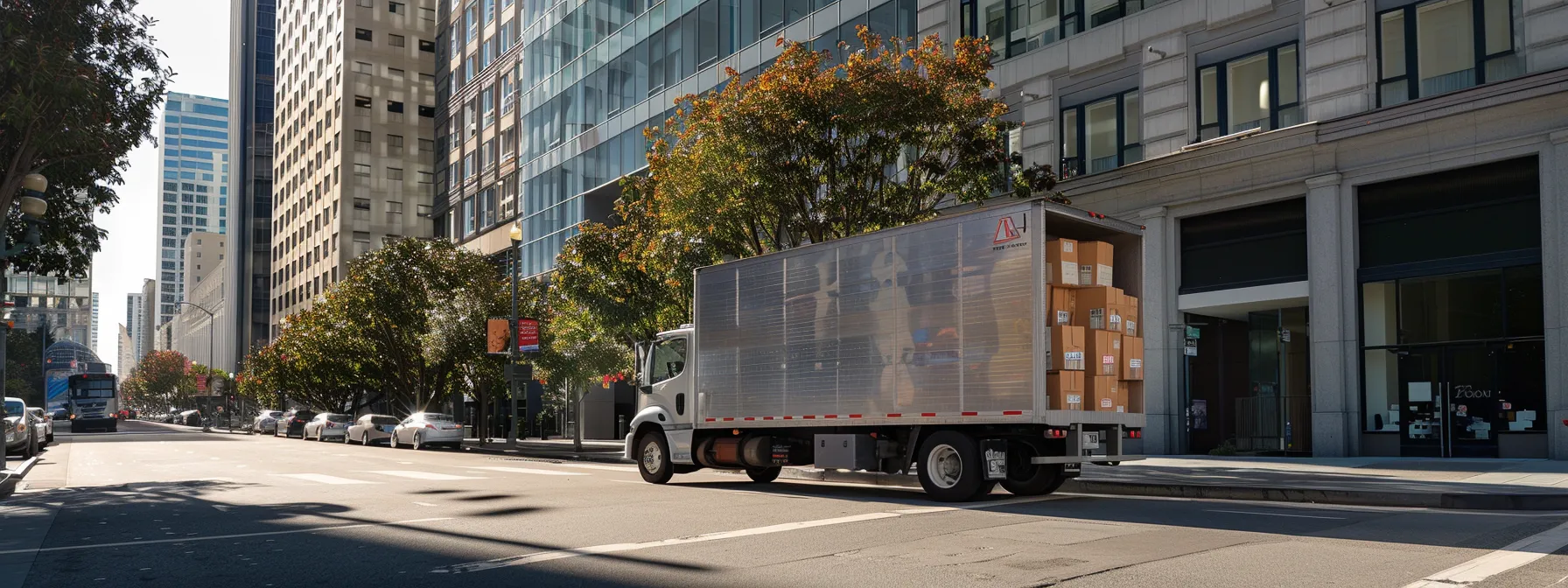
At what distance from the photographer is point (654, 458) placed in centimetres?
1900

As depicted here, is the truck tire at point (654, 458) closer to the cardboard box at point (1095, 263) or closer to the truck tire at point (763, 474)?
the truck tire at point (763, 474)

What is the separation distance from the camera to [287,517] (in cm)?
1305

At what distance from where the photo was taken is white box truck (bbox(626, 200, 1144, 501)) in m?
14.0

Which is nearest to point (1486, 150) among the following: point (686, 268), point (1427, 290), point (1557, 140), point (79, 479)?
point (1557, 140)

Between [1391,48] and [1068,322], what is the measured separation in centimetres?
1203

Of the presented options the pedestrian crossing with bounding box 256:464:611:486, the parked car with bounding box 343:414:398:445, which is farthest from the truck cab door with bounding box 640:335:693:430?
the parked car with bounding box 343:414:398:445

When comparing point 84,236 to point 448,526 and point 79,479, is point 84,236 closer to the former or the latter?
point 79,479

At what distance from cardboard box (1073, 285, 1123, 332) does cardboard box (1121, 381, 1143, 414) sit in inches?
40.2

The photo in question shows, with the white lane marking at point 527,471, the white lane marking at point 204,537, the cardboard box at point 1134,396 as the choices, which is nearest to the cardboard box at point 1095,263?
the cardboard box at point 1134,396

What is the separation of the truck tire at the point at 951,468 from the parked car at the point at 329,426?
37.4 metres

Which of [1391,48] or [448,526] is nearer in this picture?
[448,526]

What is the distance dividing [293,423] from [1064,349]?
52272 millimetres

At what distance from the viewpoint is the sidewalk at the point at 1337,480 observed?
13.5m

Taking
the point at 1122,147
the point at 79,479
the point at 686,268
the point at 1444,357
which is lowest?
the point at 79,479
